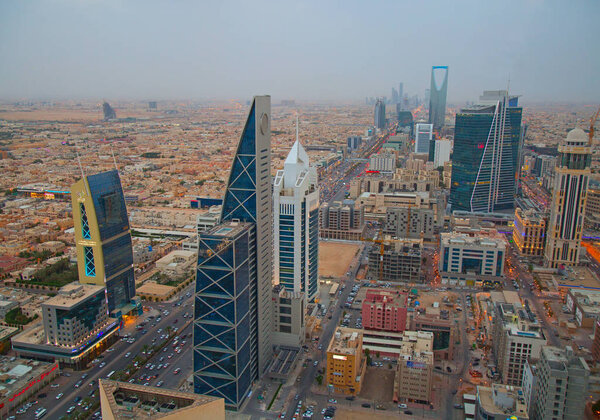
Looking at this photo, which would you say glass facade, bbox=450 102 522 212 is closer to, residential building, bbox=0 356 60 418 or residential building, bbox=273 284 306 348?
residential building, bbox=273 284 306 348

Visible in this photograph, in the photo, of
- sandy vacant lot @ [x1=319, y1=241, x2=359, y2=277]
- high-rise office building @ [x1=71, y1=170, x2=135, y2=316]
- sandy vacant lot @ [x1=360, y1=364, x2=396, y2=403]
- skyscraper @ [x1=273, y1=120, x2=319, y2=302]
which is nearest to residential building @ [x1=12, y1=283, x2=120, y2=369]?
high-rise office building @ [x1=71, y1=170, x2=135, y2=316]

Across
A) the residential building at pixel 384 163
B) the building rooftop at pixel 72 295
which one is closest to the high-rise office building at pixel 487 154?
the residential building at pixel 384 163

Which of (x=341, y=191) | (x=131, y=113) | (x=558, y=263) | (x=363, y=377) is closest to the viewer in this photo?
(x=363, y=377)

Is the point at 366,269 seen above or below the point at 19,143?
below

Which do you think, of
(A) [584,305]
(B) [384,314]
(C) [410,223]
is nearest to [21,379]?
(B) [384,314]

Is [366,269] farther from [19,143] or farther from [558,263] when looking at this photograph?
[19,143]

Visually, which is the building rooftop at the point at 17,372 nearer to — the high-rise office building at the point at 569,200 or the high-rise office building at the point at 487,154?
the high-rise office building at the point at 569,200

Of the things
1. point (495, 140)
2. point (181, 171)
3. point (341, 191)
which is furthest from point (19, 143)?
point (495, 140)
